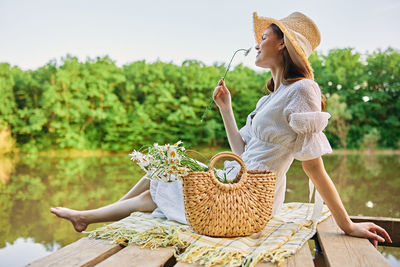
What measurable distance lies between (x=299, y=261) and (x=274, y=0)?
46.9ft

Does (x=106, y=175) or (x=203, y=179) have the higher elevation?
(x=203, y=179)

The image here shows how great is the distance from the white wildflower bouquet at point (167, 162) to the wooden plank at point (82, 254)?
0.29 m

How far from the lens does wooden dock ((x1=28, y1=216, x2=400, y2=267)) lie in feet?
3.45

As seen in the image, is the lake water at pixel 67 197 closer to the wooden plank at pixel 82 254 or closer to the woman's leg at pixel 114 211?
the woman's leg at pixel 114 211

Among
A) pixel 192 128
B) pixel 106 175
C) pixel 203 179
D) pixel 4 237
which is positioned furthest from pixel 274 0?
pixel 203 179

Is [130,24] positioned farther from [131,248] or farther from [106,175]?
[131,248]

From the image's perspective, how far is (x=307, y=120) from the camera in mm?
1248

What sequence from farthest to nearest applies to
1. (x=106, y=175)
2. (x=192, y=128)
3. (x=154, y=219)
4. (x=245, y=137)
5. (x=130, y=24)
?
(x=130, y=24) → (x=192, y=128) → (x=106, y=175) → (x=245, y=137) → (x=154, y=219)

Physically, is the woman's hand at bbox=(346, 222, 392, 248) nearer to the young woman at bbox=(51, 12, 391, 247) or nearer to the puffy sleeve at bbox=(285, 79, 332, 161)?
the young woman at bbox=(51, 12, 391, 247)

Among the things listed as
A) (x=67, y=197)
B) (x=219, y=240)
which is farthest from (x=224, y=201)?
(x=67, y=197)

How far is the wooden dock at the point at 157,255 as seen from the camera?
3.45 ft

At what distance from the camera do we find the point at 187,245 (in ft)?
3.88

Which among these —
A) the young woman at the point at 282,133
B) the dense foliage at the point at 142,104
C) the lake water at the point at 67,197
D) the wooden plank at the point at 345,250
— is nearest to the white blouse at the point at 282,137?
the young woman at the point at 282,133

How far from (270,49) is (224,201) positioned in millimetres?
731
